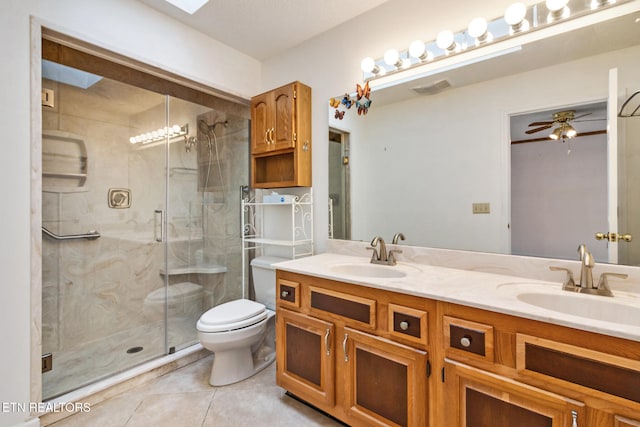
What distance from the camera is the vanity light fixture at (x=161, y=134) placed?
2278 mm

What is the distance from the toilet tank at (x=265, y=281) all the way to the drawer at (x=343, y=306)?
82 centimetres

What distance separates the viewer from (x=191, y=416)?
5.30ft

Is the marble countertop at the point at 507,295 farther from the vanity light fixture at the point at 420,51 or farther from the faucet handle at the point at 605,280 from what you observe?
the vanity light fixture at the point at 420,51

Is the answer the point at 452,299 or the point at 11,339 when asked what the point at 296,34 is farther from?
the point at 11,339

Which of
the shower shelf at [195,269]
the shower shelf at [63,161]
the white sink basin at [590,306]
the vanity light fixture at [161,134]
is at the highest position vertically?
the vanity light fixture at [161,134]

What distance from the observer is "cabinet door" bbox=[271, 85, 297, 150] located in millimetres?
2191

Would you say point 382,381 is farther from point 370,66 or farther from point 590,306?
point 370,66

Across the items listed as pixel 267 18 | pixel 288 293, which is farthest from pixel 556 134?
pixel 267 18

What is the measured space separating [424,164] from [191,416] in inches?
78.3

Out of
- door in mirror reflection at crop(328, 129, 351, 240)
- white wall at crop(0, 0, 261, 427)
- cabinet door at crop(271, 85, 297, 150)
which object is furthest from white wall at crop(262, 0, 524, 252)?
white wall at crop(0, 0, 261, 427)

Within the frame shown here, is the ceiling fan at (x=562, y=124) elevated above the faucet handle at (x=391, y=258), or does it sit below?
above

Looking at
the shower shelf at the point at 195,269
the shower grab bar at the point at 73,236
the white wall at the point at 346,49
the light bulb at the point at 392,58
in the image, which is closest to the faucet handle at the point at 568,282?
the white wall at the point at 346,49

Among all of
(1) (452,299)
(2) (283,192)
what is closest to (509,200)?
(1) (452,299)

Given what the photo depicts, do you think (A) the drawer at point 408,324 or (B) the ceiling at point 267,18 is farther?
(B) the ceiling at point 267,18
